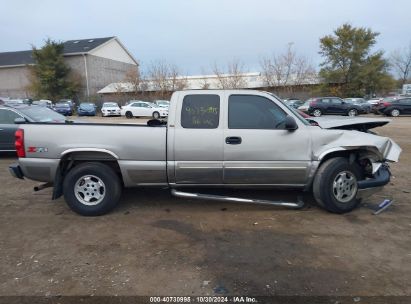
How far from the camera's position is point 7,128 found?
374 inches

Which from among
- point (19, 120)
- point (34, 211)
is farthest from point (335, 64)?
point (34, 211)

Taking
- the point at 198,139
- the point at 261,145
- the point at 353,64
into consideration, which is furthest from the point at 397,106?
the point at 198,139

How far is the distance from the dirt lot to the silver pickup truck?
14.8 inches

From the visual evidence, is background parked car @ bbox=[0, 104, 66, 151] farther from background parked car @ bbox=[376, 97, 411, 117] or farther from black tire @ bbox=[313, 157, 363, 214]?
background parked car @ bbox=[376, 97, 411, 117]

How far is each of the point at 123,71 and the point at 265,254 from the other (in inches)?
2237

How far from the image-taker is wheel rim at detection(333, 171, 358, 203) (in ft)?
16.4

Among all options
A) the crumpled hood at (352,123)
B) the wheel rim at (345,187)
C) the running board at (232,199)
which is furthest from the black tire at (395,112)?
the running board at (232,199)

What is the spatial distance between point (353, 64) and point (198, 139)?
129 feet

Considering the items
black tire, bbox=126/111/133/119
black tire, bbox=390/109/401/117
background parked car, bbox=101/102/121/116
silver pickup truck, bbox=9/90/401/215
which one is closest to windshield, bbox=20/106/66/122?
silver pickup truck, bbox=9/90/401/215

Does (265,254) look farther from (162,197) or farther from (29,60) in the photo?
(29,60)

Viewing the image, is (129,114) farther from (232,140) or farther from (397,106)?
(232,140)

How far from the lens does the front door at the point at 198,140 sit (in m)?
4.82

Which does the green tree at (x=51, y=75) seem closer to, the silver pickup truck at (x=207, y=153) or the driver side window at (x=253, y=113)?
the silver pickup truck at (x=207, y=153)

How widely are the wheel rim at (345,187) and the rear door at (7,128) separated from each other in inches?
332
